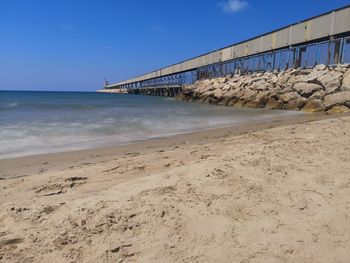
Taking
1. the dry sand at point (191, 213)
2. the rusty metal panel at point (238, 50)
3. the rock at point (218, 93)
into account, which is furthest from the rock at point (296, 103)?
the rusty metal panel at point (238, 50)

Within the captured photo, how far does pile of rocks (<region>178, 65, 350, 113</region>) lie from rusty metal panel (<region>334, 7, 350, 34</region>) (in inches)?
110

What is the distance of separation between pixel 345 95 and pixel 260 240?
13110mm

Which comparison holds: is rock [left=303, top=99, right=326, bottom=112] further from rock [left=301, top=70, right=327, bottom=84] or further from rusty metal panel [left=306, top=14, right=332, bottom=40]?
rusty metal panel [left=306, top=14, right=332, bottom=40]

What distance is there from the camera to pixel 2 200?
3791 mm

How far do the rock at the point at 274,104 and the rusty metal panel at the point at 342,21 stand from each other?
5.09 m

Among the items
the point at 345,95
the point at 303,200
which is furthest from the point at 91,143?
the point at 345,95

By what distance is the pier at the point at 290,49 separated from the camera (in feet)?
62.6

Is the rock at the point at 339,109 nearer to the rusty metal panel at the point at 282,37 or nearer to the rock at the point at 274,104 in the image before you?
the rock at the point at 274,104

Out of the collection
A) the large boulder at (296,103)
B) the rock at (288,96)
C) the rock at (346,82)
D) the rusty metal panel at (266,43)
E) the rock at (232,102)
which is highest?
the rusty metal panel at (266,43)

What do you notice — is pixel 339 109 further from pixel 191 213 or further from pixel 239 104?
pixel 191 213

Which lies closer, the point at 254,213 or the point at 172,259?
the point at 172,259

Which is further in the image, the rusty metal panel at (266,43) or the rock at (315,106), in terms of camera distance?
the rusty metal panel at (266,43)

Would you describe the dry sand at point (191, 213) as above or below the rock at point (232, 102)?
above

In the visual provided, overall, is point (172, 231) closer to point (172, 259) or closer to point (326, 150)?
point (172, 259)
